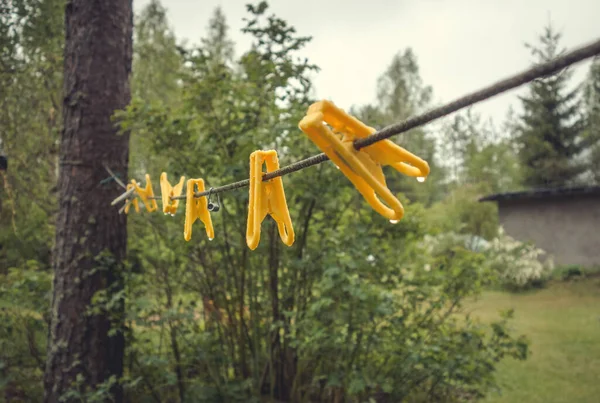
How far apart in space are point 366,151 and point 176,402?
3121 millimetres

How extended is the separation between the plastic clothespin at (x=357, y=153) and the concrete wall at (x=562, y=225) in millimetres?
12706

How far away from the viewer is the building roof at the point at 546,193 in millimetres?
11992

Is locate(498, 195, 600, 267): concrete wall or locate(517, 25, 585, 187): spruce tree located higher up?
locate(517, 25, 585, 187): spruce tree

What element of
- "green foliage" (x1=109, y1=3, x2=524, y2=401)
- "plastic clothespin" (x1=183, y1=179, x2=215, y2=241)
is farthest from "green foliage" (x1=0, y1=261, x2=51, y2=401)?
"plastic clothespin" (x1=183, y1=179, x2=215, y2=241)

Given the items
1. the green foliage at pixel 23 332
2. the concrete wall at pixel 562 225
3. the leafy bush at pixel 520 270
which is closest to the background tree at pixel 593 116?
the concrete wall at pixel 562 225

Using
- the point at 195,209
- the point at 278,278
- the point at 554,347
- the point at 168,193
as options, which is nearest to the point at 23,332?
the point at 278,278

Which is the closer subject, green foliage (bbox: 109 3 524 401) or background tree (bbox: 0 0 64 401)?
green foliage (bbox: 109 3 524 401)

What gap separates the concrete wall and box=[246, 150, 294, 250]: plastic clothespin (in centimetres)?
1259

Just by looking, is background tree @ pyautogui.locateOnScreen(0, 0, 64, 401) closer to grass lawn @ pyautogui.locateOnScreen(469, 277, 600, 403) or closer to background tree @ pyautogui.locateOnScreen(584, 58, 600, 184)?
grass lawn @ pyautogui.locateOnScreen(469, 277, 600, 403)

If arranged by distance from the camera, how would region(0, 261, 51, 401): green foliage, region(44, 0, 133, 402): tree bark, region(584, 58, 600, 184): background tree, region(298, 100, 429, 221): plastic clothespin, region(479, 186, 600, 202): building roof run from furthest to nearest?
1. region(584, 58, 600, 184): background tree
2. region(479, 186, 600, 202): building roof
3. region(0, 261, 51, 401): green foliage
4. region(44, 0, 133, 402): tree bark
5. region(298, 100, 429, 221): plastic clothespin

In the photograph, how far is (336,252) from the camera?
2467mm

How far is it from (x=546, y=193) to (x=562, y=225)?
107 cm

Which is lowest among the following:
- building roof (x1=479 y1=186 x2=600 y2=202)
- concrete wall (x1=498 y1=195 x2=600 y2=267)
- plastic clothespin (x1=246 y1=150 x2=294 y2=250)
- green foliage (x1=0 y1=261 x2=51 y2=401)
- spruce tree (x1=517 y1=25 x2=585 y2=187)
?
green foliage (x1=0 y1=261 x2=51 y2=401)

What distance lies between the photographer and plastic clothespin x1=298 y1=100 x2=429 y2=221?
1.92 ft
